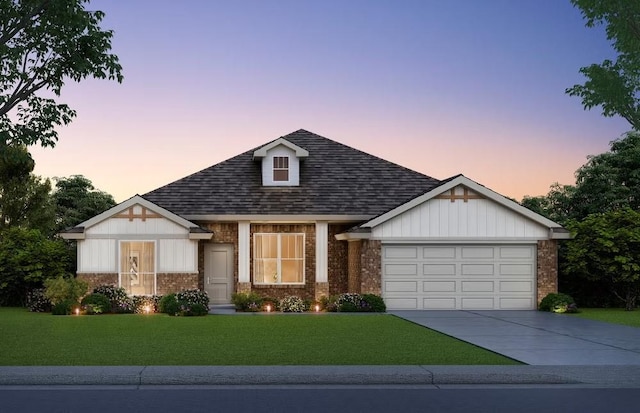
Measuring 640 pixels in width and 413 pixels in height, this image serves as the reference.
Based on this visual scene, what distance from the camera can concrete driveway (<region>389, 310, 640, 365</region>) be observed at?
586 inches

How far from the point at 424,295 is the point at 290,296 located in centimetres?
503

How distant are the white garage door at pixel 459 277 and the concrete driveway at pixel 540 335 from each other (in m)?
0.97

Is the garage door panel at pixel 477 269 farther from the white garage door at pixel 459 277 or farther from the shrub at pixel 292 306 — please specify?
the shrub at pixel 292 306

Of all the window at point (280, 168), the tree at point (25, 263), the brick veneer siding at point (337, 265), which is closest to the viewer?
the brick veneer siding at point (337, 265)

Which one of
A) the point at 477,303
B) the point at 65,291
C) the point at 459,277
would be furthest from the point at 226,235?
the point at 477,303

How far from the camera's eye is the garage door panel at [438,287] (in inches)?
1115

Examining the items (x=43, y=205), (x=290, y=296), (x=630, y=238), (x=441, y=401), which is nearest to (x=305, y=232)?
(x=290, y=296)

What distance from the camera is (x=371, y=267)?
91.8 feet

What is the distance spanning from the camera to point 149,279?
2911 centimetres

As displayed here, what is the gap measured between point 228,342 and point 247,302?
10412 millimetres

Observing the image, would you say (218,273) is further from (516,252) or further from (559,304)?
(559,304)

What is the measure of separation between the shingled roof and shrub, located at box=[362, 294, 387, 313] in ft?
14.8

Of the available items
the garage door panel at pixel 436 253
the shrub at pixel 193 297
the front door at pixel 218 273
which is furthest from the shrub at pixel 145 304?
the garage door panel at pixel 436 253

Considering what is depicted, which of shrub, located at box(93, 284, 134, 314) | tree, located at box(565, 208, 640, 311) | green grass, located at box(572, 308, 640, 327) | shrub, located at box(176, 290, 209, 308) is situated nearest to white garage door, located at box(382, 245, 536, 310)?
green grass, located at box(572, 308, 640, 327)
